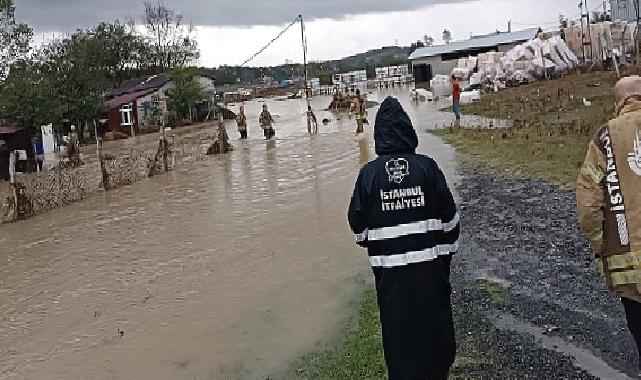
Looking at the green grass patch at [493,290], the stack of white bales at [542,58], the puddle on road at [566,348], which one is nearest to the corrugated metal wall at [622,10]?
the stack of white bales at [542,58]

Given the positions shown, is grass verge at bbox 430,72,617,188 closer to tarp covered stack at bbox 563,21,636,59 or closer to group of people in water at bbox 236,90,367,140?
tarp covered stack at bbox 563,21,636,59

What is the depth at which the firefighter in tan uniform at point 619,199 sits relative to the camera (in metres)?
3.68

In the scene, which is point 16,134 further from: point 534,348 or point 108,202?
point 534,348

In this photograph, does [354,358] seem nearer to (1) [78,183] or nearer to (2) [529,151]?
(2) [529,151]

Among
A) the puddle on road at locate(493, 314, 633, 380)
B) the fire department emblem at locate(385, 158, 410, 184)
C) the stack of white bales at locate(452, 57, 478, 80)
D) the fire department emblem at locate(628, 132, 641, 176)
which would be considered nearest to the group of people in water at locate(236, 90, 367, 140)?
the stack of white bales at locate(452, 57, 478, 80)

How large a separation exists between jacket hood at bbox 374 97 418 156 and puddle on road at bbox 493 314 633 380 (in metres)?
2.23

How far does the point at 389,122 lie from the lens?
395cm

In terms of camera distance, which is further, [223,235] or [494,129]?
[494,129]

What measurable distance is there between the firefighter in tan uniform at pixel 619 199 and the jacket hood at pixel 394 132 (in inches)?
37.8

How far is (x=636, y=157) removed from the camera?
12.0 ft

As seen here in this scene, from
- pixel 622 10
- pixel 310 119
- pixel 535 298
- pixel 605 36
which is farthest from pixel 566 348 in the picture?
pixel 622 10

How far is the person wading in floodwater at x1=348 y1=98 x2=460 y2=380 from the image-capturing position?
12.7 ft

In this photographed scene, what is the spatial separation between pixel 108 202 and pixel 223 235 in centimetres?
767

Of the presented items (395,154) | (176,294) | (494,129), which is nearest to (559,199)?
(176,294)
